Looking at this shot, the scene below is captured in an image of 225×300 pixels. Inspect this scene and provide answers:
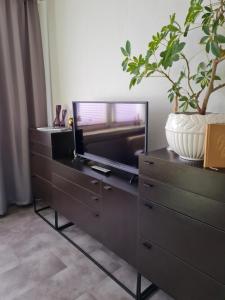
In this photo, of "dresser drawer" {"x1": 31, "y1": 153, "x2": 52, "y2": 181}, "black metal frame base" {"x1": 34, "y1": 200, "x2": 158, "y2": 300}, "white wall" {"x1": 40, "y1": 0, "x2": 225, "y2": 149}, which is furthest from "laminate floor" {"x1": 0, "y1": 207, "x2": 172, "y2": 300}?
"white wall" {"x1": 40, "y1": 0, "x2": 225, "y2": 149}

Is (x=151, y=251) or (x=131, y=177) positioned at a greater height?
(x=131, y=177)

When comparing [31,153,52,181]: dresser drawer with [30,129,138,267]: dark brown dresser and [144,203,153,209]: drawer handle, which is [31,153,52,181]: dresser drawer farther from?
[144,203,153,209]: drawer handle

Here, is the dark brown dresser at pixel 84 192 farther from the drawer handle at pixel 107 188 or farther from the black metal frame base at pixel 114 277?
the black metal frame base at pixel 114 277

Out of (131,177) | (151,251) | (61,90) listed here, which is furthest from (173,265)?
(61,90)

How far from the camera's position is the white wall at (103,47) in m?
1.82

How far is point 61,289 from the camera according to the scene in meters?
1.71

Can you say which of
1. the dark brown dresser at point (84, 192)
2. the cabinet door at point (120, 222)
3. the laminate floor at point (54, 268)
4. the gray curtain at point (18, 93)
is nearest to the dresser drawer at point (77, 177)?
the dark brown dresser at point (84, 192)

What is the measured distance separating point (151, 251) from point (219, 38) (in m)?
1.21

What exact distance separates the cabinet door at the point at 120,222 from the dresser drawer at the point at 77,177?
0.11m

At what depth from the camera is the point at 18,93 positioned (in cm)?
274

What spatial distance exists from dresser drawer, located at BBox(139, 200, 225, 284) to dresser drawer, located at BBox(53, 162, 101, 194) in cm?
51

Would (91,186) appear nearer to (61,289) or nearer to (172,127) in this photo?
(61,289)

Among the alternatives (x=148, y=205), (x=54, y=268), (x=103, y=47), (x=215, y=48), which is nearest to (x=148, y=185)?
(x=148, y=205)

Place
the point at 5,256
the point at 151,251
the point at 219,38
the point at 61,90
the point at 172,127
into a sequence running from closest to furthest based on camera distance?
1. the point at 219,38
2. the point at 172,127
3. the point at 151,251
4. the point at 5,256
5. the point at 61,90
